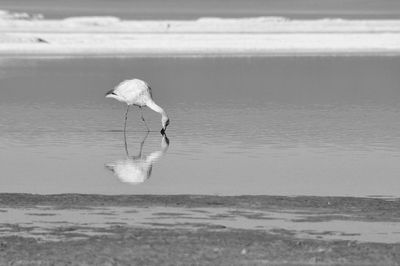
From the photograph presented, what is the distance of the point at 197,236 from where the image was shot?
11.0 meters

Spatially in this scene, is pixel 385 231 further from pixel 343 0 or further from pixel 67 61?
pixel 343 0

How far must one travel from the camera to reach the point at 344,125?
829 inches

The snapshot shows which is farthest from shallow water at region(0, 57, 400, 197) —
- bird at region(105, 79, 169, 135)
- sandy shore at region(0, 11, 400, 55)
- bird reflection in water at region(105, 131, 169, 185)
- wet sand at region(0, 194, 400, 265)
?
sandy shore at region(0, 11, 400, 55)

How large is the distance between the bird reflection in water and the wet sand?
1869 millimetres

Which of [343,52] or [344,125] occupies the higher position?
[343,52]

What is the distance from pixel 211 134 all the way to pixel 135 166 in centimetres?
364

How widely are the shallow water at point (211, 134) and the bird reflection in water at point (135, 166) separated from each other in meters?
0.03

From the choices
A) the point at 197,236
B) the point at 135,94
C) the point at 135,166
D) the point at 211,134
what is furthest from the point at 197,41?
the point at 197,236

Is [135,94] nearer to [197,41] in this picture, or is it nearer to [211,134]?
[211,134]

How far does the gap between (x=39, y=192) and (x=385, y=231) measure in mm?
4426

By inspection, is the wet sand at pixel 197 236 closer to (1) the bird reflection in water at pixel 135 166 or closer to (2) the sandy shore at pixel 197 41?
(1) the bird reflection in water at pixel 135 166

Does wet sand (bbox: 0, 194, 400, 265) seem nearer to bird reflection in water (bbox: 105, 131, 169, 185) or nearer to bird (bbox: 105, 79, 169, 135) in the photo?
bird reflection in water (bbox: 105, 131, 169, 185)

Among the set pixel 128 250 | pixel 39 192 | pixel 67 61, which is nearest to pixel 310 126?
pixel 39 192

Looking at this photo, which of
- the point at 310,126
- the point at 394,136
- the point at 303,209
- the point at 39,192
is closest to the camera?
the point at 303,209
